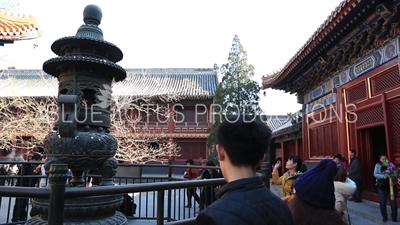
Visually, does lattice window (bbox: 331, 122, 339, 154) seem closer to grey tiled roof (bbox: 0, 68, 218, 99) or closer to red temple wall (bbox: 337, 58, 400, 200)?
red temple wall (bbox: 337, 58, 400, 200)

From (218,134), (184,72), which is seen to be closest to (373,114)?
(218,134)

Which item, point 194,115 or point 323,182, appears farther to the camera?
point 194,115

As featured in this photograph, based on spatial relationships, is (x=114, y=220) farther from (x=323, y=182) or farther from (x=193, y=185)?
(x=323, y=182)

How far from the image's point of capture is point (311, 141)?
9.74 metres

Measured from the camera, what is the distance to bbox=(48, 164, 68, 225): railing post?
1262 mm

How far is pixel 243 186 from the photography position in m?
1.04

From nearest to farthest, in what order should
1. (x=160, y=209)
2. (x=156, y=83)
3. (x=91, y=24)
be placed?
(x=160, y=209) < (x=91, y=24) < (x=156, y=83)

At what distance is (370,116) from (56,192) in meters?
6.81

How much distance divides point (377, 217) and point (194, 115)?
1542 cm

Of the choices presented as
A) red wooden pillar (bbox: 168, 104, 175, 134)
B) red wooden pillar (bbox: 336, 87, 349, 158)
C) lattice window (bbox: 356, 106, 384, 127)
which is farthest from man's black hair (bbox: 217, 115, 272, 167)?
red wooden pillar (bbox: 168, 104, 175, 134)

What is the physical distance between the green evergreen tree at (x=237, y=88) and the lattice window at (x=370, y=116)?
326 inches

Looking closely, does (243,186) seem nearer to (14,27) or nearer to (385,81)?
(385,81)

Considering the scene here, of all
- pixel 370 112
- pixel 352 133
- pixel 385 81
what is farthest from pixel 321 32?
pixel 352 133

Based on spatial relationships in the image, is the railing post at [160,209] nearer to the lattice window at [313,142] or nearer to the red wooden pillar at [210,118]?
the lattice window at [313,142]
